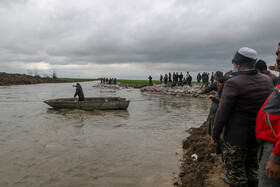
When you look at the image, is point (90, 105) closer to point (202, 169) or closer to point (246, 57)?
point (202, 169)

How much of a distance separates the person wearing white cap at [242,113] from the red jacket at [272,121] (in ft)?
2.40

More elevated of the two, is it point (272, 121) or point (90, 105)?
point (272, 121)

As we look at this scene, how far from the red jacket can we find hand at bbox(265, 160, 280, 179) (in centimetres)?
11

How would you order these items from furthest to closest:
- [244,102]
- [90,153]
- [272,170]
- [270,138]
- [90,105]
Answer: [90,105]
[90,153]
[244,102]
[270,138]
[272,170]

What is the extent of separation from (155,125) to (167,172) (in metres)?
6.52

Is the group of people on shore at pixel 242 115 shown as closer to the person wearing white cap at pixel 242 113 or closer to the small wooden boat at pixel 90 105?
the person wearing white cap at pixel 242 113

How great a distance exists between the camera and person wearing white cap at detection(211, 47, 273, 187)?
9.45 ft

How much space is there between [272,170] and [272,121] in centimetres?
46

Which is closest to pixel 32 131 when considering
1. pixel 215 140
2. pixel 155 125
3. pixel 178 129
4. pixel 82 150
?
pixel 82 150

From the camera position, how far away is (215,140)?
323 centimetres

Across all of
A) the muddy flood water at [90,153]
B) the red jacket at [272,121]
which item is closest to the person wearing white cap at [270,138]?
the red jacket at [272,121]

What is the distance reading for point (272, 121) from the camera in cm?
201

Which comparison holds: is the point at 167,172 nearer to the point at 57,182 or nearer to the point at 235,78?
the point at 57,182

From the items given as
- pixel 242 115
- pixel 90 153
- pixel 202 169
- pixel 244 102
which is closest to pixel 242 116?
pixel 242 115
